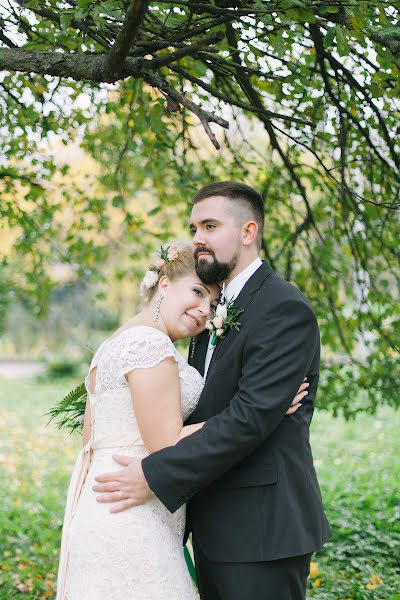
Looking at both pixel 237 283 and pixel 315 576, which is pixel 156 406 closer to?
pixel 237 283

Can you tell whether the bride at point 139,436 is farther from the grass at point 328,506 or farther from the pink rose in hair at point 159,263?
the grass at point 328,506

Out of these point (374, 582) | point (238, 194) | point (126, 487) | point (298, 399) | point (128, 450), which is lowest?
point (374, 582)

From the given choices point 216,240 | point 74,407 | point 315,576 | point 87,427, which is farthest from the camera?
point 315,576

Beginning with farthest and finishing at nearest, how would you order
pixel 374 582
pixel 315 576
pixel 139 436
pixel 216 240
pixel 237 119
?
pixel 237 119 < pixel 315 576 < pixel 374 582 < pixel 216 240 < pixel 139 436

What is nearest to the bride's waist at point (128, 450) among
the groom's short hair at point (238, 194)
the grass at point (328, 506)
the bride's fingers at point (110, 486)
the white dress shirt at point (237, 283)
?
the bride's fingers at point (110, 486)

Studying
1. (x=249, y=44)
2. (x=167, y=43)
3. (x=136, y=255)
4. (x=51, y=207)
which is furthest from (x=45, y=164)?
(x=167, y=43)

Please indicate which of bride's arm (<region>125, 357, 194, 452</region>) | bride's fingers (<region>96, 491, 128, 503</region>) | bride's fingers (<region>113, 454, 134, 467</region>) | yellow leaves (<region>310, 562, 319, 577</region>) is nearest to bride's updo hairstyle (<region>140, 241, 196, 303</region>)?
bride's arm (<region>125, 357, 194, 452</region>)

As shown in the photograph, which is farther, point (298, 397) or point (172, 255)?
point (172, 255)

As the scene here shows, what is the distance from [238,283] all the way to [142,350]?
0.50 metres

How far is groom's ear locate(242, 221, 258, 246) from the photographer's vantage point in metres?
3.04

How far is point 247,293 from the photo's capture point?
2965mm

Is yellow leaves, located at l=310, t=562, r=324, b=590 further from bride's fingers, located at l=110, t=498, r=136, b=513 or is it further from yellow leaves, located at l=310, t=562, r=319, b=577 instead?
bride's fingers, located at l=110, t=498, r=136, b=513

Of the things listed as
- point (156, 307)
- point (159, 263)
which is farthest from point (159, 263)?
point (156, 307)

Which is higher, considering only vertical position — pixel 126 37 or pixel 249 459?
pixel 126 37
